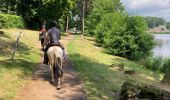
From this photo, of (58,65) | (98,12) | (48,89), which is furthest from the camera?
(98,12)

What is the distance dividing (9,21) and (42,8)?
766cm

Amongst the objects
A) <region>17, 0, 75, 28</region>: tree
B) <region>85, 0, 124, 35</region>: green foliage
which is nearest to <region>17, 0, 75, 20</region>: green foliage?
<region>17, 0, 75, 28</region>: tree

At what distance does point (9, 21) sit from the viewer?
50.1 m

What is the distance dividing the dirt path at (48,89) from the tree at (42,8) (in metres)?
40.1

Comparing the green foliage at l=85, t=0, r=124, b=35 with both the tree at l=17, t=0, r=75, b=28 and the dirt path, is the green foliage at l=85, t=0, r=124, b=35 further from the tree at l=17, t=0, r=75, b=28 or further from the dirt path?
the dirt path

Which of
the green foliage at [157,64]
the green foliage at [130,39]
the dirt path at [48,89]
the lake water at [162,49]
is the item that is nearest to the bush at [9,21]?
the green foliage at [130,39]

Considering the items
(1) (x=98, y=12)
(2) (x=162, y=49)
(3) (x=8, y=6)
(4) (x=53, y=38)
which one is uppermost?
(3) (x=8, y=6)

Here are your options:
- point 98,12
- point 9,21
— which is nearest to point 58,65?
point 9,21

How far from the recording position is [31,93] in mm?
12938

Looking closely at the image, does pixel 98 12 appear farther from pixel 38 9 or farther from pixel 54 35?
pixel 54 35

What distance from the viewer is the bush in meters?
→ 48.9

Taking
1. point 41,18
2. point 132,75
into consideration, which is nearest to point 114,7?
point 41,18

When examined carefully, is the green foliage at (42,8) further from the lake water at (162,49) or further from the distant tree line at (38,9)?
the lake water at (162,49)

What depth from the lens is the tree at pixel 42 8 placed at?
56281mm
